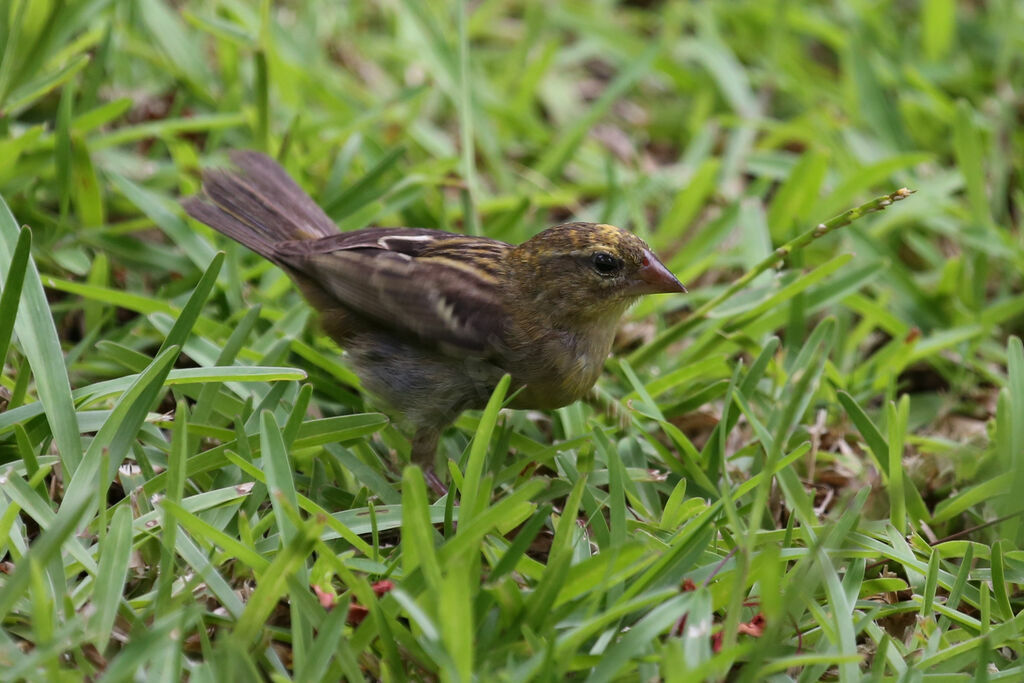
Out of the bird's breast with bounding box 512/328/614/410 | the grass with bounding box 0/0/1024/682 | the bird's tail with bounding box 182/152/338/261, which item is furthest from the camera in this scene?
the bird's tail with bounding box 182/152/338/261

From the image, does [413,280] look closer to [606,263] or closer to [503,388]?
[606,263]

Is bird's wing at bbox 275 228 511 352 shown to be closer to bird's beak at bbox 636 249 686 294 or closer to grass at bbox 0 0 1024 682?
grass at bbox 0 0 1024 682

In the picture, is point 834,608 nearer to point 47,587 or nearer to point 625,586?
point 625,586

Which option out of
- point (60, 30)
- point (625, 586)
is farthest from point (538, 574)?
point (60, 30)

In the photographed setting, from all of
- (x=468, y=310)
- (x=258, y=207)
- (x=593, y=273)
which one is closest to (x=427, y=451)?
(x=468, y=310)

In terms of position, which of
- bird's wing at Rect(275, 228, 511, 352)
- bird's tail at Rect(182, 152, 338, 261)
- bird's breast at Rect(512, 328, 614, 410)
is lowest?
bird's breast at Rect(512, 328, 614, 410)

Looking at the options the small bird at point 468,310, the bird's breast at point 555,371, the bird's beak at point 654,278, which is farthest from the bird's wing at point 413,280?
the bird's beak at point 654,278

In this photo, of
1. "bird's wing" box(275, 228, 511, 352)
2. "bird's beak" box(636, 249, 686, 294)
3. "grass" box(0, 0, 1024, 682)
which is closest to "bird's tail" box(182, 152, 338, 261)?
"bird's wing" box(275, 228, 511, 352)
